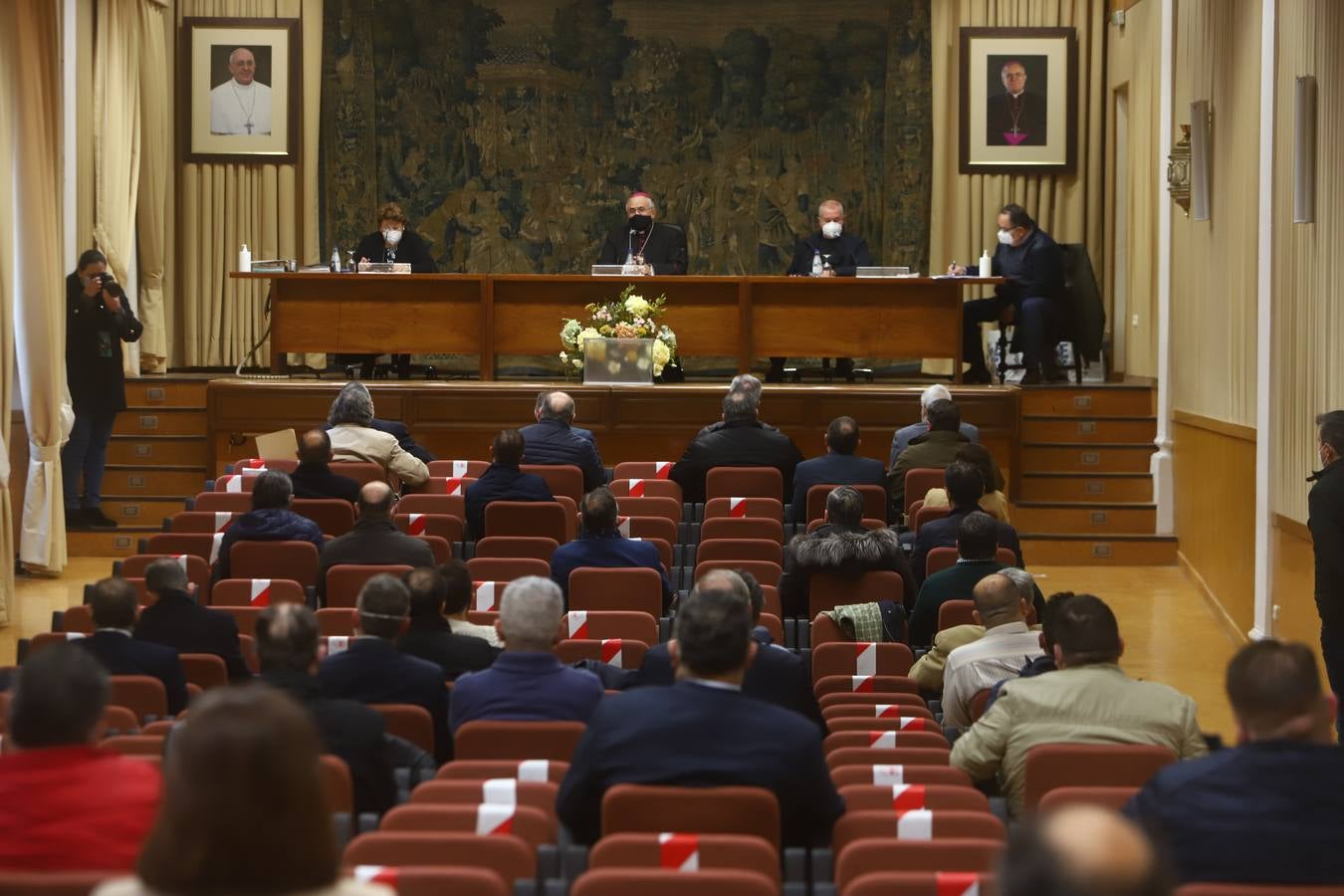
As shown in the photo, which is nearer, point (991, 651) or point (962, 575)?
point (991, 651)

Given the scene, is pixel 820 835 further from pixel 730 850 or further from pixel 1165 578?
pixel 1165 578

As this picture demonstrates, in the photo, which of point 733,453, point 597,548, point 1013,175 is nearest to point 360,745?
point 597,548

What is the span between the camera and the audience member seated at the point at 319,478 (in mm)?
8445

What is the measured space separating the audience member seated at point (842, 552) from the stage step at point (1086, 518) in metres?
4.78

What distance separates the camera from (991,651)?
18.3 ft

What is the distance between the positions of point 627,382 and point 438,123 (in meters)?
5.88

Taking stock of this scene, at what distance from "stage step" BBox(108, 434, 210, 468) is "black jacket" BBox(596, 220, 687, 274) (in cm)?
337

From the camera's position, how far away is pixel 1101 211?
1478 centimetres

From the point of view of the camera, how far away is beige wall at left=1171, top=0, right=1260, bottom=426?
9773mm

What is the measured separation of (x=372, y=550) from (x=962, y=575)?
2343 mm

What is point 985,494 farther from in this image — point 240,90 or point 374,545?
point 240,90

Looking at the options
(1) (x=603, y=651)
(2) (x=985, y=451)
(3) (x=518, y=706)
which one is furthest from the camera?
(2) (x=985, y=451)

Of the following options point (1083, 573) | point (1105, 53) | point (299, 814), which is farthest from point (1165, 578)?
point (299, 814)

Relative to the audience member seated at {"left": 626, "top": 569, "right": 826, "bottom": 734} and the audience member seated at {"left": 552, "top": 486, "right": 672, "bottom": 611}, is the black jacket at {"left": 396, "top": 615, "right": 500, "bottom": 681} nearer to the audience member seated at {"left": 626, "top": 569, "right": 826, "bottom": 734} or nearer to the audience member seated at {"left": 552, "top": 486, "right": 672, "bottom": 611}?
the audience member seated at {"left": 626, "top": 569, "right": 826, "bottom": 734}
